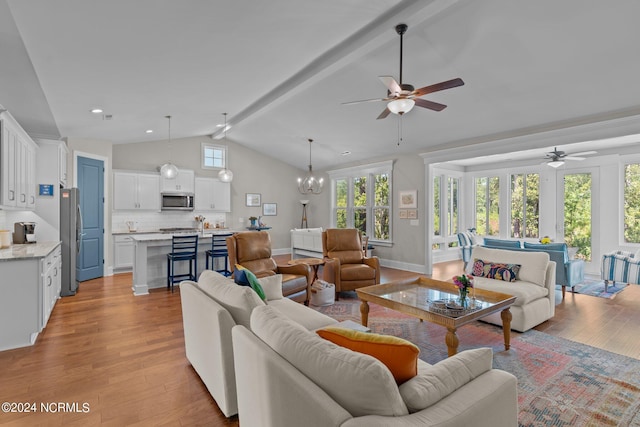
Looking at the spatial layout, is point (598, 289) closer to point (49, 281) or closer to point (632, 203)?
point (632, 203)

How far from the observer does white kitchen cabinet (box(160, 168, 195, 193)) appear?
7.74 metres

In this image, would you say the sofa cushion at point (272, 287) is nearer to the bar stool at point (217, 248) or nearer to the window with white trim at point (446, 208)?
the bar stool at point (217, 248)

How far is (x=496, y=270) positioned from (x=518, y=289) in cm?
49

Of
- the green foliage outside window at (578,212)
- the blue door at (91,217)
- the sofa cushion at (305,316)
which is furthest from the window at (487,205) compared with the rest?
the blue door at (91,217)

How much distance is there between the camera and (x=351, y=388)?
1.12 metres

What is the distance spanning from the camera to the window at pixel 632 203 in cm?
616

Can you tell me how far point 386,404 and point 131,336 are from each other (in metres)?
3.35

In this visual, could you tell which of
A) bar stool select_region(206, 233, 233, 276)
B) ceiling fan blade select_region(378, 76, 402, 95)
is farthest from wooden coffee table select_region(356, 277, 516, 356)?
bar stool select_region(206, 233, 233, 276)

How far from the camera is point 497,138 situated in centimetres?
564

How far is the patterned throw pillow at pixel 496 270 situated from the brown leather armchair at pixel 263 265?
7.35ft

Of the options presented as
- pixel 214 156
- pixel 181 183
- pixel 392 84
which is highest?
pixel 214 156

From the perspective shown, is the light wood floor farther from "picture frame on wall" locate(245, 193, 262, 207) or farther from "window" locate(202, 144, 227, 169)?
"picture frame on wall" locate(245, 193, 262, 207)

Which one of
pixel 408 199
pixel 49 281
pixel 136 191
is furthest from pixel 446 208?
pixel 49 281

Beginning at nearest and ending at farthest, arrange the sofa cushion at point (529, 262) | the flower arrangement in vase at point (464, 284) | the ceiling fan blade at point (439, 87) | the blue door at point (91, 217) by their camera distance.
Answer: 1. the ceiling fan blade at point (439, 87)
2. the flower arrangement in vase at point (464, 284)
3. the sofa cushion at point (529, 262)
4. the blue door at point (91, 217)
